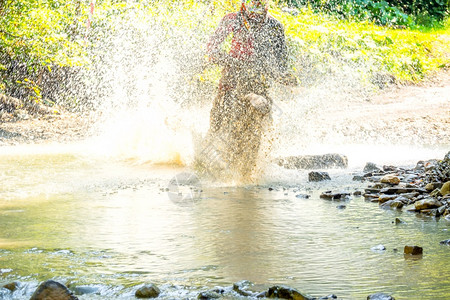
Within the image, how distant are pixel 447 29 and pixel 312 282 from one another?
20.4m

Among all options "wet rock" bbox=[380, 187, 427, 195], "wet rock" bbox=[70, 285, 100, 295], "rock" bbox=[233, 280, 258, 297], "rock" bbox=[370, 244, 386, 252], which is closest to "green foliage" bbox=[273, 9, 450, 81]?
"wet rock" bbox=[380, 187, 427, 195]

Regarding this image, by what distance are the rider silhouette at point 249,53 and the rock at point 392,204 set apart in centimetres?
244

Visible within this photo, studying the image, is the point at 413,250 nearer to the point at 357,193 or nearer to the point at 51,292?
the point at 51,292

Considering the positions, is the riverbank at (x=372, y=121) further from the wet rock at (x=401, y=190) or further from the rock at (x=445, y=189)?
the rock at (x=445, y=189)

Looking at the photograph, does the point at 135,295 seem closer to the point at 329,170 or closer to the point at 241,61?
the point at 241,61

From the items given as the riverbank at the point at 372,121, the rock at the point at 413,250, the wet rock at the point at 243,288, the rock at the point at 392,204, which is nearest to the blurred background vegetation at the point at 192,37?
the riverbank at the point at 372,121

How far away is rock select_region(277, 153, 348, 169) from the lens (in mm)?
10477

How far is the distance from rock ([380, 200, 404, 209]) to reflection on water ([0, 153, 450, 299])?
19cm

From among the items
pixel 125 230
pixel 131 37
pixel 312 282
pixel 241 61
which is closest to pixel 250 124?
pixel 241 61

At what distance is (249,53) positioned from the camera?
842cm

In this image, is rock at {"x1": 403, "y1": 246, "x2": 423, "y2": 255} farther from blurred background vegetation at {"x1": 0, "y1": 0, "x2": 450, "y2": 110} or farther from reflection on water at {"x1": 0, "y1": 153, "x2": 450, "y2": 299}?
blurred background vegetation at {"x1": 0, "y1": 0, "x2": 450, "y2": 110}

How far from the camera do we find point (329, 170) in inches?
400

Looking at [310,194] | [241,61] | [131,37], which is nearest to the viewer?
[310,194]

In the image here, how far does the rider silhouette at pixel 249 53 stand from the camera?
27.3ft
